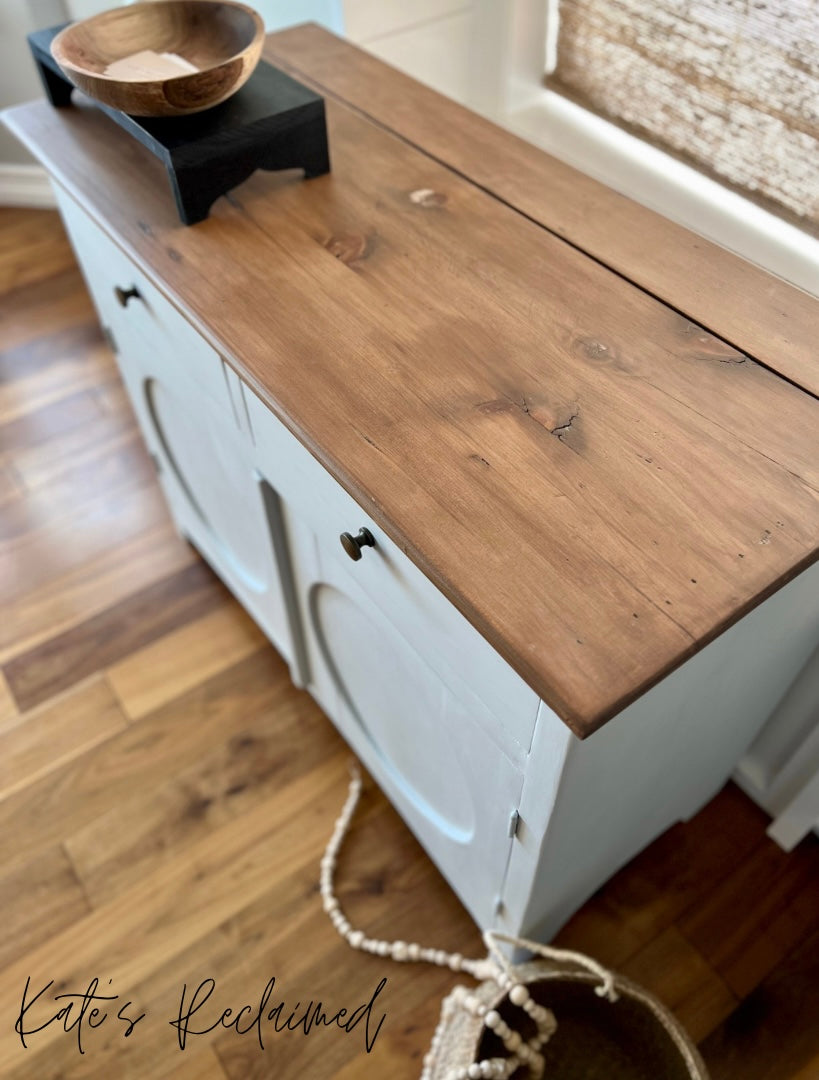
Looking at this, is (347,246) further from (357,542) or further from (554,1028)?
(554,1028)

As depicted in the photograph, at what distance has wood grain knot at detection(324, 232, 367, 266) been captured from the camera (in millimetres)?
838

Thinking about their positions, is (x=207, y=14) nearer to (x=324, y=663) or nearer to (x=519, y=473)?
(x=519, y=473)

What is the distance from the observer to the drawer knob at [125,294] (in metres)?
0.97

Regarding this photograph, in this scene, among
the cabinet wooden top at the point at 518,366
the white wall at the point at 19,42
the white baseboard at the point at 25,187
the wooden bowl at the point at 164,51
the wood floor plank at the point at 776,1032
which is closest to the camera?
the cabinet wooden top at the point at 518,366

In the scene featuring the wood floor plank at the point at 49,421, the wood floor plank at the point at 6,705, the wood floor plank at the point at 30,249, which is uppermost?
the wood floor plank at the point at 30,249

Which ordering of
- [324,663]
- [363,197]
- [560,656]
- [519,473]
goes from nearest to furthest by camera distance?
[560,656]
[519,473]
[363,197]
[324,663]

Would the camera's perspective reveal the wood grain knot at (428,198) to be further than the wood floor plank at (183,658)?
No

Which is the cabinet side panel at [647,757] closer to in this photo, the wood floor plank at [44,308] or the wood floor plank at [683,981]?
the wood floor plank at [683,981]

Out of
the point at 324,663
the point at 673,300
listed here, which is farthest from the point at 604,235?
the point at 324,663

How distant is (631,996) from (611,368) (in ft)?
2.38

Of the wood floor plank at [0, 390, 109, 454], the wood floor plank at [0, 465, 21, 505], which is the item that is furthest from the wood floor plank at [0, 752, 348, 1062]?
the wood floor plank at [0, 390, 109, 454]

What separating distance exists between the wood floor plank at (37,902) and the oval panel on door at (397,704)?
0.48m

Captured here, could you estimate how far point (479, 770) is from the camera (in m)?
0.79

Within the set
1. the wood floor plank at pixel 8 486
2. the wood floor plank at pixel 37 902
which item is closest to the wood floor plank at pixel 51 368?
the wood floor plank at pixel 8 486
